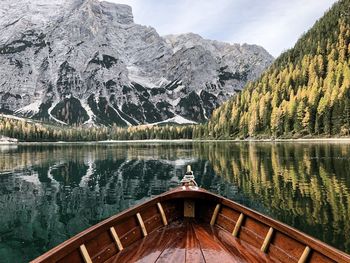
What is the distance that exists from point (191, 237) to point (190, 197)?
3004 millimetres

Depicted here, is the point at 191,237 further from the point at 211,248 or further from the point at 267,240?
the point at 267,240

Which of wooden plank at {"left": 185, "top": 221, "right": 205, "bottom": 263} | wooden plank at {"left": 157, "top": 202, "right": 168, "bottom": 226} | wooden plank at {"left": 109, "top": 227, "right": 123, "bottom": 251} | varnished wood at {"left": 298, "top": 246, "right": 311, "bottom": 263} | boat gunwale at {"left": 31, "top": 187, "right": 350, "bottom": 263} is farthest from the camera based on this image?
wooden plank at {"left": 157, "top": 202, "right": 168, "bottom": 226}

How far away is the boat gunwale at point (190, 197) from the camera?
29.5 feet

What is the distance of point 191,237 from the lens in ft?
45.0

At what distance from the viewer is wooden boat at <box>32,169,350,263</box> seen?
10305 millimetres

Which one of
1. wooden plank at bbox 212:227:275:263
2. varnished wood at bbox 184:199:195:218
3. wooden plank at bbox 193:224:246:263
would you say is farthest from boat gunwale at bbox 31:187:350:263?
wooden plank at bbox 193:224:246:263

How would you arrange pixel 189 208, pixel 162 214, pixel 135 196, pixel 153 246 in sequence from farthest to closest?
pixel 135 196 → pixel 189 208 → pixel 162 214 → pixel 153 246

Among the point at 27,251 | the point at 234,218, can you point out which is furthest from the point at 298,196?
the point at 27,251

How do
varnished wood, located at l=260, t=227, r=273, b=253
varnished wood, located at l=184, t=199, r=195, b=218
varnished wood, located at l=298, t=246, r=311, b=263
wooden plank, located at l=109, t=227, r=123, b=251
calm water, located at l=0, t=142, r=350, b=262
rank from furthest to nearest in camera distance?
calm water, located at l=0, t=142, r=350, b=262 < varnished wood, located at l=184, t=199, r=195, b=218 < wooden plank, located at l=109, t=227, r=123, b=251 < varnished wood, located at l=260, t=227, r=273, b=253 < varnished wood, located at l=298, t=246, r=311, b=263

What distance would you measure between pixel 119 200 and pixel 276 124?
521 ft

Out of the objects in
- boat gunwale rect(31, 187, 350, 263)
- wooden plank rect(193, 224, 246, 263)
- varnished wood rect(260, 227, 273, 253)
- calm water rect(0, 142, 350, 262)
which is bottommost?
calm water rect(0, 142, 350, 262)

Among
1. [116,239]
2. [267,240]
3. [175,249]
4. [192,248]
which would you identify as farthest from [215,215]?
[116,239]

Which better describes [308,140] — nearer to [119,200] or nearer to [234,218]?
[119,200]

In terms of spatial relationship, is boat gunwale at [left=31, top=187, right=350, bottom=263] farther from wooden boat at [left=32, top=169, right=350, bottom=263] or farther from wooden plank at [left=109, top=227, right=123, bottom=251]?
wooden plank at [left=109, top=227, right=123, bottom=251]
